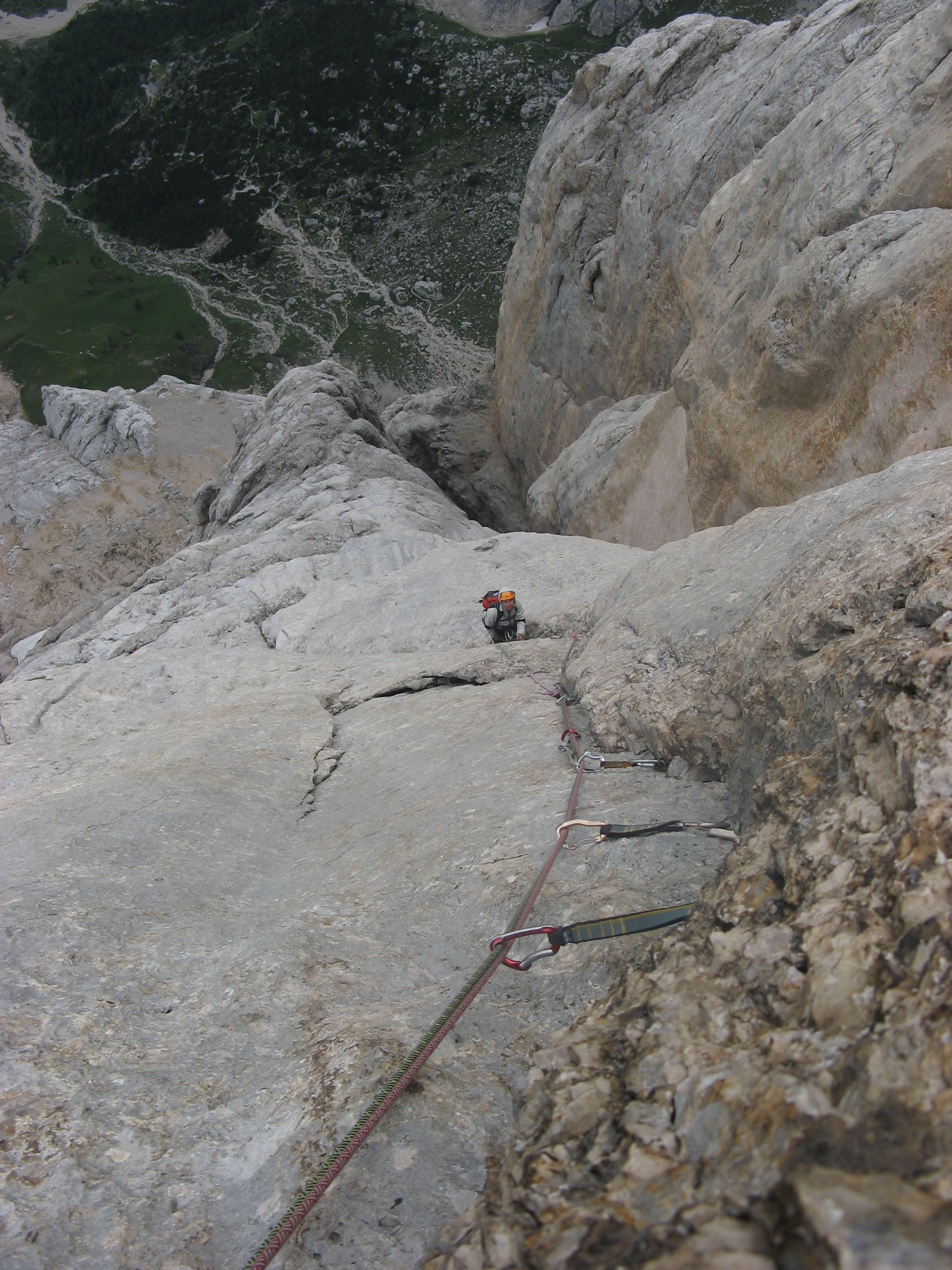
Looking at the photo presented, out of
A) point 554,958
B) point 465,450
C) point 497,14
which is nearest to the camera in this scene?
point 554,958

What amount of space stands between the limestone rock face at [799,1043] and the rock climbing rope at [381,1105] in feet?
2.12

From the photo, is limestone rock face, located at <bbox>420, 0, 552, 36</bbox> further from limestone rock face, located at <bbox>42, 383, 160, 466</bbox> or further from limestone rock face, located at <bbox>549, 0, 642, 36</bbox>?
limestone rock face, located at <bbox>42, 383, 160, 466</bbox>

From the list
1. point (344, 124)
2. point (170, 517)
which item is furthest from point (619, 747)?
point (344, 124)

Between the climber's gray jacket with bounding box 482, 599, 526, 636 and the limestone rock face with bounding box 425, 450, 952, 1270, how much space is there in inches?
364

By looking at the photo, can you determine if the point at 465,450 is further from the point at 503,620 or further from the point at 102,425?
the point at 102,425

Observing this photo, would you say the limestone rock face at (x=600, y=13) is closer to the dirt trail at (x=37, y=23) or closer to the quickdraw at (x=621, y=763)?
the dirt trail at (x=37, y=23)

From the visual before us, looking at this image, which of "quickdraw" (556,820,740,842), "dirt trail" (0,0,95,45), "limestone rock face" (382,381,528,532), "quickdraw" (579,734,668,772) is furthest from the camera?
"dirt trail" (0,0,95,45)

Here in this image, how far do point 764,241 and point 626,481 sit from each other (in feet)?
27.3

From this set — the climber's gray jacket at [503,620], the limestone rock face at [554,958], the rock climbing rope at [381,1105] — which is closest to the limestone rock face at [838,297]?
the limestone rock face at [554,958]

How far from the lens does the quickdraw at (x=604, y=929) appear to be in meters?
4.39

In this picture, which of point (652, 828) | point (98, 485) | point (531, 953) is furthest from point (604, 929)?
point (98, 485)

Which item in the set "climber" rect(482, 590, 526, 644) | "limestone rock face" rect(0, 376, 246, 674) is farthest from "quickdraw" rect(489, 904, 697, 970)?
"limestone rock face" rect(0, 376, 246, 674)

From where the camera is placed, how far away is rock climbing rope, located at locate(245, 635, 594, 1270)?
129 inches

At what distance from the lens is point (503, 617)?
1457 cm
